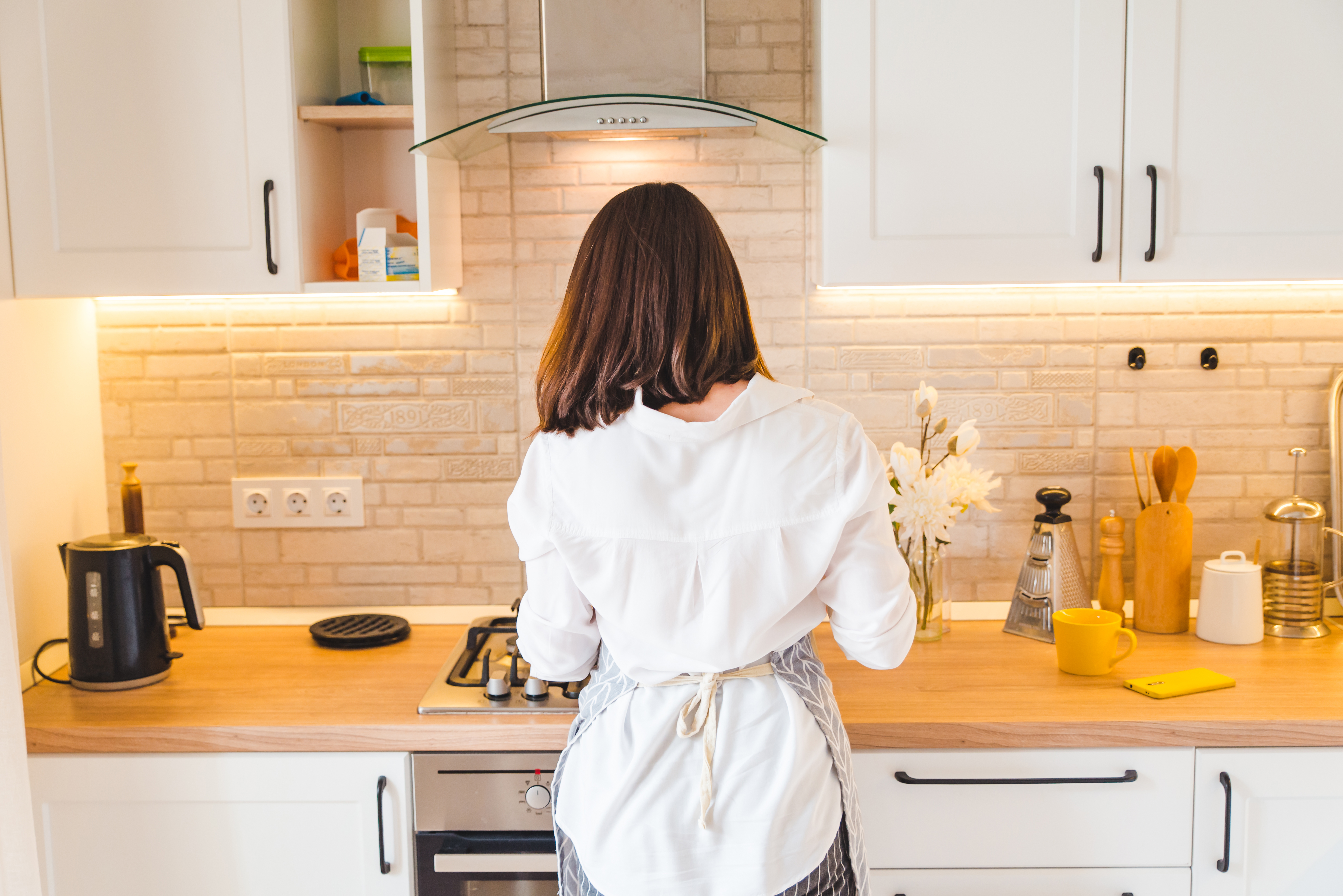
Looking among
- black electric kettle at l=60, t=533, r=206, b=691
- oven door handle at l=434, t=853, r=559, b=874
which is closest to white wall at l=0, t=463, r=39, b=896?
black electric kettle at l=60, t=533, r=206, b=691

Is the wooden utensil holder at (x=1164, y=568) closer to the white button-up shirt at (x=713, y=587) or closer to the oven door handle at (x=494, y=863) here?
the white button-up shirt at (x=713, y=587)

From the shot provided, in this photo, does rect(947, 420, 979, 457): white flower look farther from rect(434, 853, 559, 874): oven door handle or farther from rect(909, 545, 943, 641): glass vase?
rect(434, 853, 559, 874): oven door handle

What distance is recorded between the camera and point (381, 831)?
1.64 meters

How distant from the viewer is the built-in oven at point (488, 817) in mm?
1624

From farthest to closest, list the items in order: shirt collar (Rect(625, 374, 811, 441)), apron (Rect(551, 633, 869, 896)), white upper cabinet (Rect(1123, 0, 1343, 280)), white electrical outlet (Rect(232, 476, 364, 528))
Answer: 1. white electrical outlet (Rect(232, 476, 364, 528))
2. white upper cabinet (Rect(1123, 0, 1343, 280))
3. apron (Rect(551, 633, 869, 896))
4. shirt collar (Rect(625, 374, 811, 441))

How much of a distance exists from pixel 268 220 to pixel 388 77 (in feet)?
1.32

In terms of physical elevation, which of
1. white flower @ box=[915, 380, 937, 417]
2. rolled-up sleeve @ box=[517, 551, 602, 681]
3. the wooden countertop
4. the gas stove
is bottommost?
the wooden countertop

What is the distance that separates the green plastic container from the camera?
198 cm

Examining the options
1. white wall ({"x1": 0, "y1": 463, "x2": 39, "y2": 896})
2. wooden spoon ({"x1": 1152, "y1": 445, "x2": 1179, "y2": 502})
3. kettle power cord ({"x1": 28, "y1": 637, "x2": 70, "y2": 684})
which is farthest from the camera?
wooden spoon ({"x1": 1152, "y1": 445, "x2": 1179, "y2": 502})

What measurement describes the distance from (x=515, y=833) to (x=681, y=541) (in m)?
0.69

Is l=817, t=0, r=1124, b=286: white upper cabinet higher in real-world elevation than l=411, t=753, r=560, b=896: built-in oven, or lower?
higher

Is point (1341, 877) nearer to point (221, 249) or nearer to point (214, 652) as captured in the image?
point (214, 652)

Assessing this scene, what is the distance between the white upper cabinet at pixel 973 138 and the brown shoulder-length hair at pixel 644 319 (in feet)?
1.77

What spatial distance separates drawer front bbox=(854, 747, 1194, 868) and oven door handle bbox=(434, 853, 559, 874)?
0.51m
